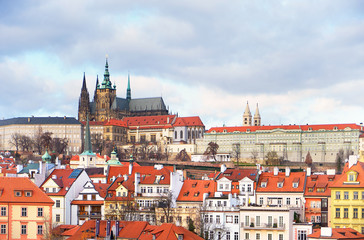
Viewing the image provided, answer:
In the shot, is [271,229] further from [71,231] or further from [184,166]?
[184,166]

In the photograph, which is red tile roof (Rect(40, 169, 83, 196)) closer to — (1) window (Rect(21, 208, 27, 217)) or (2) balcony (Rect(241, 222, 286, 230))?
(1) window (Rect(21, 208, 27, 217))

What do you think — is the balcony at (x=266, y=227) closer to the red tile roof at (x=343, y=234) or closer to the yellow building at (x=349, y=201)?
the yellow building at (x=349, y=201)

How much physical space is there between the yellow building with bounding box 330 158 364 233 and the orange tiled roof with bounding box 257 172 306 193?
7.66m

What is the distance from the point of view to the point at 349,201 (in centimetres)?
6625

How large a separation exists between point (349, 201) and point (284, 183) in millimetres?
10748

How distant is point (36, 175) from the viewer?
8319cm

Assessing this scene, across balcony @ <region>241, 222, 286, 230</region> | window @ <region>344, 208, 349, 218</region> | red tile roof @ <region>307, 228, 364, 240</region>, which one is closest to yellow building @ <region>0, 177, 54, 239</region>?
balcony @ <region>241, 222, 286, 230</region>

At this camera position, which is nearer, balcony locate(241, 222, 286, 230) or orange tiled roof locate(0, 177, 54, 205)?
balcony locate(241, 222, 286, 230)

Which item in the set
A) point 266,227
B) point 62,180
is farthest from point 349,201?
point 62,180

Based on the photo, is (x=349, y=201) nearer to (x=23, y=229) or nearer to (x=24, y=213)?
(x=24, y=213)

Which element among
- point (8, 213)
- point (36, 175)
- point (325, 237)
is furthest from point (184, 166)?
point (325, 237)

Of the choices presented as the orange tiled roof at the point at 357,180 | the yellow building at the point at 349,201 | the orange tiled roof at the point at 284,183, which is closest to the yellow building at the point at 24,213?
the orange tiled roof at the point at 284,183

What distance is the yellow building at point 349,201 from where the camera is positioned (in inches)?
2586

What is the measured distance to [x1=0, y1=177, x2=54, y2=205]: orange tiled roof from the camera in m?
71.8
